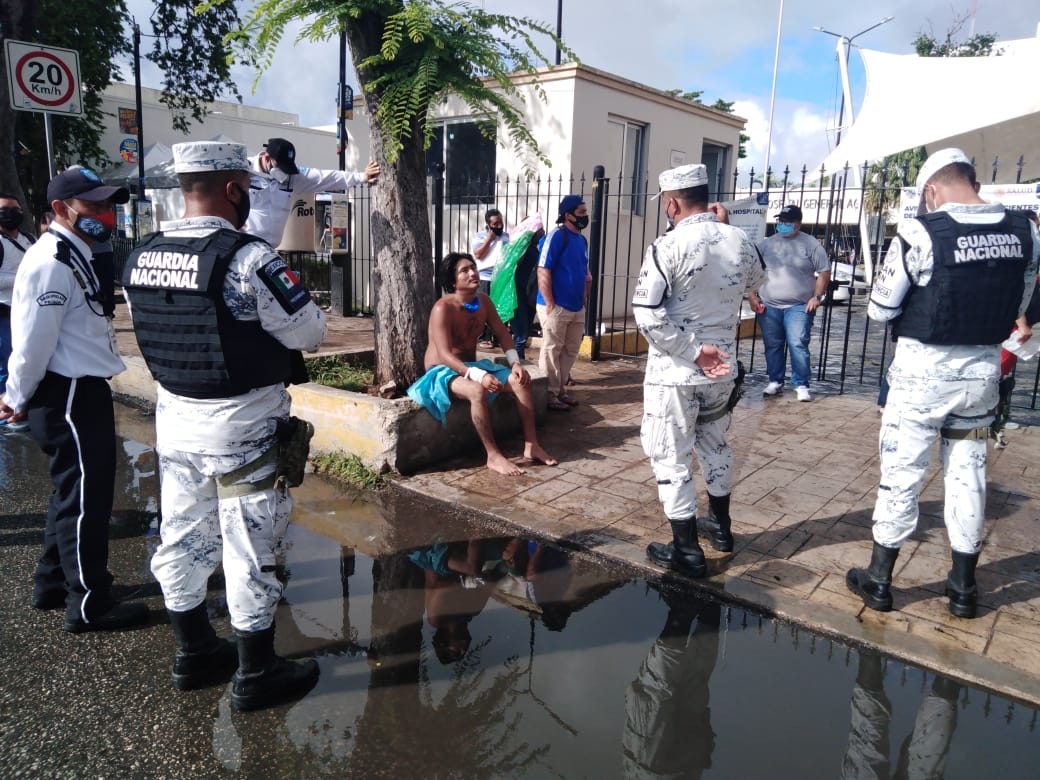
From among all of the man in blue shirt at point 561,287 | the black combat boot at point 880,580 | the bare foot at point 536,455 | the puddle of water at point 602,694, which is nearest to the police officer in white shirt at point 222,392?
the puddle of water at point 602,694

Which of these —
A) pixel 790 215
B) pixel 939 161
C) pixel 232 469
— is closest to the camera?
pixel 232 469

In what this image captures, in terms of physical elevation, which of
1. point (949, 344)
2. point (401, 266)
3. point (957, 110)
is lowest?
point (949, 344)

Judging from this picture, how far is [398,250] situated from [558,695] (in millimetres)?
3786

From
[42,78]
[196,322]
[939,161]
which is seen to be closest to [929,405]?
[939,161]

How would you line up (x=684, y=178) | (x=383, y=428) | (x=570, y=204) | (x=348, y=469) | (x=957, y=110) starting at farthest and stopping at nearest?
(x=957, y=110), (x=570, y=204), (x=348, y=469), (x=383, y=428), (x=684, y=178)

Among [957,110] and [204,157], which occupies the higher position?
[957,110]

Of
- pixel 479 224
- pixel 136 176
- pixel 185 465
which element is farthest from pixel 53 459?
pixel 136 176

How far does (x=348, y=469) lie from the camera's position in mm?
5160

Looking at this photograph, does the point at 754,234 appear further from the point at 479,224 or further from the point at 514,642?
the point at 514,642

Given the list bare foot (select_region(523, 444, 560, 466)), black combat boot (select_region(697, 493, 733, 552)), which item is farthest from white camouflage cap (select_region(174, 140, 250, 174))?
bare foot (select_region(523, 444, 560, 466))

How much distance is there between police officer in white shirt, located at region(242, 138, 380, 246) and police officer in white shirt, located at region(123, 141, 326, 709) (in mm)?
2084

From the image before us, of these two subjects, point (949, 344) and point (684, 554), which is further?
point (684, 554)

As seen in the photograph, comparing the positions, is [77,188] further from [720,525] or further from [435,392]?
[720,525]

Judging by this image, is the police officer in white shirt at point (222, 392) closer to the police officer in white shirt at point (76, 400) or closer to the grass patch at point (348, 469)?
the police officer in white shirt at point (76, 400)
